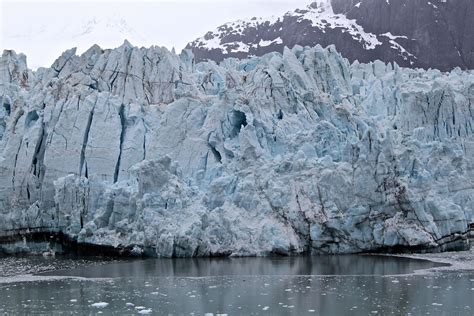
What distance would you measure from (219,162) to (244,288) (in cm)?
721

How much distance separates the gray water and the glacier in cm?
120

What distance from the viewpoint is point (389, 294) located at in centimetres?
1089

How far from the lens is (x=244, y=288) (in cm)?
1176

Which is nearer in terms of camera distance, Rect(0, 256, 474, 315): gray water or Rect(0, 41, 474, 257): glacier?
Rect(0, 256, 474, 315): gray water

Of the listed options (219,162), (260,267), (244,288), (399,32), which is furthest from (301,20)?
(244,288)

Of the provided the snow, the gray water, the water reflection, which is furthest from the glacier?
the snow

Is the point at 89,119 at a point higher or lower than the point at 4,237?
higher

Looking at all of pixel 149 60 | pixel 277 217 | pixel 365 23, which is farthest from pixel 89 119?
pixel 365 23

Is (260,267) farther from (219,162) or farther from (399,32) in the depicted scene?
(399,32)

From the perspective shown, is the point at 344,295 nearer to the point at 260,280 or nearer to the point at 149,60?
the point at 260,280

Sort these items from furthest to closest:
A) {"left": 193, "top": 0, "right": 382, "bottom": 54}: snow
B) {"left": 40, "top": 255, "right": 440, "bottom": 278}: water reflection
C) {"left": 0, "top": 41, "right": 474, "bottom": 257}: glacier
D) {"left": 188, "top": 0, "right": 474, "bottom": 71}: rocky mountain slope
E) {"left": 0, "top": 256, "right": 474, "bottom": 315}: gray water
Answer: {"left": 193, "top": 0, "right": 382, "bottom": 54}: snow < {"left": 188, "top": 0, "right": 474, "bottom": 71}: rocky mountain slope < {"left": 0, "top": 41, "right": 474, "bottom": 257}: glacier < {"left": 40, "top": 255, "right": 440, "bottom": 278}: water reflection < {"left": 0, "top": 256, "right": 474, "bottom": 315}: gray water

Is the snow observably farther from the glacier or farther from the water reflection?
the water reflection

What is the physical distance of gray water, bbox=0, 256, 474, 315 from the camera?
9.94m

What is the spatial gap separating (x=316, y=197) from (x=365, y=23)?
2847 centimetres
